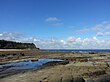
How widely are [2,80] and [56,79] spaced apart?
816 cm

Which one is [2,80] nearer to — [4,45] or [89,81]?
[89,81]

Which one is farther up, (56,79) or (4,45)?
(4,45)

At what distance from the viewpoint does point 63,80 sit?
98.3ft

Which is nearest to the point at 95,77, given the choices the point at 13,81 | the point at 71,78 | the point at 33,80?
the point at 71,78

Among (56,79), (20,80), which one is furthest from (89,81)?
(20,80)

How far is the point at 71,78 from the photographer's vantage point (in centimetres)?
3097

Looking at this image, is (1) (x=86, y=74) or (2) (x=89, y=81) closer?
(2) (x=89, y=81)

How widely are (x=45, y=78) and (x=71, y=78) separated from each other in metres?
3.66

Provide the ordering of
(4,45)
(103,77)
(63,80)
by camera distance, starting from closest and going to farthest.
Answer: (63,80), (103,77), (4,45)

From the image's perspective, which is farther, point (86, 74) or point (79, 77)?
point (86, 74)

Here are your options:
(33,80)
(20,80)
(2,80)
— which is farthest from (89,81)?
(2,80)

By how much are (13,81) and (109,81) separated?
1320 centimetres

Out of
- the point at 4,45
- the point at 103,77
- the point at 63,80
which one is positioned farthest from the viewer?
the point at 4,45

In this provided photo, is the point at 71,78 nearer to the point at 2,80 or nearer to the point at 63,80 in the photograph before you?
the point at 63,80
